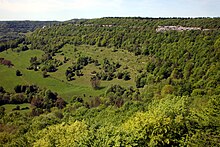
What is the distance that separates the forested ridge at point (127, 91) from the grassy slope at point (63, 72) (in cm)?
89

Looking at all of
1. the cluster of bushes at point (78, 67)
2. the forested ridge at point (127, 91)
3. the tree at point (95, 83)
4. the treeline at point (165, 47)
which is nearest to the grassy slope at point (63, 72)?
the forested ridge at point (127, 91)

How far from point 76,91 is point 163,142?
89.8 metres

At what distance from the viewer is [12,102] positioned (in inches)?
4643

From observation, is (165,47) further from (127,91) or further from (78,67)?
(78,67)

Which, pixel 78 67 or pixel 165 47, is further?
pixel 78 67

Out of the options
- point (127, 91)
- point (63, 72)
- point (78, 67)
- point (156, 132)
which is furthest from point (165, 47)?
point (156, 132)

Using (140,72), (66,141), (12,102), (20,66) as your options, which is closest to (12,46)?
(20,66)

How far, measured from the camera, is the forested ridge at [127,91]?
40031 mm

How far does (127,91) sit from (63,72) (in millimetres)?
46222

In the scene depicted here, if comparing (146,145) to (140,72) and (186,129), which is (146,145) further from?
(140,72)

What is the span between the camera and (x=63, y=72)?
15125 cm

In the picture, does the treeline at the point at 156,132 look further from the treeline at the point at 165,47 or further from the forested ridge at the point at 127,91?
the treeline at the point at 165,47

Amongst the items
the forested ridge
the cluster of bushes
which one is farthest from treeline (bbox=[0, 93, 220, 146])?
the cluster of bushes

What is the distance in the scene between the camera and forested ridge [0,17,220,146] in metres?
40.0
